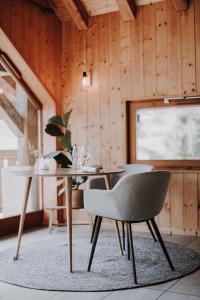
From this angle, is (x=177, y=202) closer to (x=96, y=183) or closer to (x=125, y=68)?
(x=96, y=183)

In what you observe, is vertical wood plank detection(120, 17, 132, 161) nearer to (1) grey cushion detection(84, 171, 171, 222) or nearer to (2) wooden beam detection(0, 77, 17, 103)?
(2) wooden beam detection(0, 77, 17, 103)

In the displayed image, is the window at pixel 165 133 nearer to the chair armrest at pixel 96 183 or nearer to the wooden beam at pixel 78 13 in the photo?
the chair armrest at pixel 96 183

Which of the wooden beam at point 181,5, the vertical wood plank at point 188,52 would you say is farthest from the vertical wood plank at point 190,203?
the wooden beam at point 181,5

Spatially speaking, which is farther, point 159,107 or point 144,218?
point 159,107

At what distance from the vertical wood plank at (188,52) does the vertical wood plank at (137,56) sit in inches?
20.4

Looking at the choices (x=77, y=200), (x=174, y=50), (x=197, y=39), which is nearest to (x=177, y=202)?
(x=77, y=200)

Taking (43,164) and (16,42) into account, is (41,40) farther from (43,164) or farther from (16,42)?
(43,164)

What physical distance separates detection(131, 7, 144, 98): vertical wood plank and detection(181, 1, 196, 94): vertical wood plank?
0.52m

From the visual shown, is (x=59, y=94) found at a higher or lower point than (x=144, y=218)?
higher

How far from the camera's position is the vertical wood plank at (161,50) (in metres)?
5.43

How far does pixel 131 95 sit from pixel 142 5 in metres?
1.10

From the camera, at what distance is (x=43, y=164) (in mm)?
4398

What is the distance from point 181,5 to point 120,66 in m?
1.03

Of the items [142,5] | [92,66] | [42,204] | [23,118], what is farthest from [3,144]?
[142,5]
